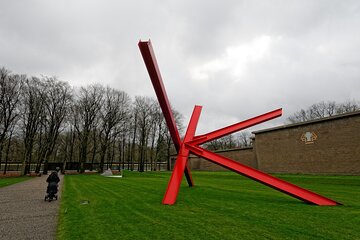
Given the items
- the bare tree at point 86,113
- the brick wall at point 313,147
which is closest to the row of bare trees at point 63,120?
the bare tree at point 86,113

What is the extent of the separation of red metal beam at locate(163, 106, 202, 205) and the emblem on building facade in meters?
17.0

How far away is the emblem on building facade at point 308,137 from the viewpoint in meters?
22.8

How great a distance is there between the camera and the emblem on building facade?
2278cm

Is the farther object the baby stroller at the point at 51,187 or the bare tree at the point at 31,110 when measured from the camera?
the bare tree at the point at 31,110

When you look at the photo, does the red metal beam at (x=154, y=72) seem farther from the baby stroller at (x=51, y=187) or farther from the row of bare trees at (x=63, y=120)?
the row of bare trees at (x=63, y=120)

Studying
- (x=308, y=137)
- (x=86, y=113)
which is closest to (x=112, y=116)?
(x=86, y=113)

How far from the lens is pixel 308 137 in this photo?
23297mm

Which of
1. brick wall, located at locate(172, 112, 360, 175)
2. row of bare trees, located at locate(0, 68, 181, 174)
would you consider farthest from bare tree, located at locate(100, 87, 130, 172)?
brick wall, located at locate(172, 112, 360, 175)

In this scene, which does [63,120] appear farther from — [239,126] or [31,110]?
[239,126]

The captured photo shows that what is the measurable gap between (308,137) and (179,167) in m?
19.8

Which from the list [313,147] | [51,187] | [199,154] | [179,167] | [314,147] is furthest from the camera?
[313,147]

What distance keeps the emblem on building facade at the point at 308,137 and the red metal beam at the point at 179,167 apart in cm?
1704

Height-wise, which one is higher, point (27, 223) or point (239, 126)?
point (239, 126)

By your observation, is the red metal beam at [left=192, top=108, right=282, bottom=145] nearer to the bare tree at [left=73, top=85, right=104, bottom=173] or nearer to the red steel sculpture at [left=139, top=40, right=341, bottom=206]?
the red steel sculpture at [left=139, top=40, right=341, bottom=206]
